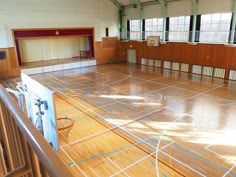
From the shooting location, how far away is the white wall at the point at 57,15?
13.9 meters

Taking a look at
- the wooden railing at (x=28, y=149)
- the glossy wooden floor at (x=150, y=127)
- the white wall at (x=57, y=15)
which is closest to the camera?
the wooden railing at (x=28, y=149)

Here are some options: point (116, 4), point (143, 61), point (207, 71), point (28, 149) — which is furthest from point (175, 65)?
point (28, 149)

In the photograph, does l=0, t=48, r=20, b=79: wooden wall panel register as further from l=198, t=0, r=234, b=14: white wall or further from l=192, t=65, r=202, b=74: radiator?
l=198, t=0, r=234, b=14: white wall

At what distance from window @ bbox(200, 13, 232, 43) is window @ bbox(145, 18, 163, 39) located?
3.69 metres

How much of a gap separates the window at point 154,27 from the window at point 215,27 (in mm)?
3691

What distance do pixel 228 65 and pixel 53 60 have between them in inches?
536

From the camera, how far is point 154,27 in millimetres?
17031

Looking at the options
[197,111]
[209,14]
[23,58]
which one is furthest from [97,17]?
[197,111]

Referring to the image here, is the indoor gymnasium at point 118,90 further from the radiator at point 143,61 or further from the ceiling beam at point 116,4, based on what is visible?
the radiator at point 143,61

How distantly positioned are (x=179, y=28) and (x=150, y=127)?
426 inches

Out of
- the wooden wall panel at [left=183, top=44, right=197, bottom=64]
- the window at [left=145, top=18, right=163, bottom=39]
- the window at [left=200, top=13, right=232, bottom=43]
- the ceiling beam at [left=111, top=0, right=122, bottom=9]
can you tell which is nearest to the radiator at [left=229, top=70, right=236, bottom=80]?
the window at [left=200, top=13, right=232, bottom=43]

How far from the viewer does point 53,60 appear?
17.5 meters

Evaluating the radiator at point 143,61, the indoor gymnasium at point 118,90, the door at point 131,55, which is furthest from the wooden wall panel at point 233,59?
the door at point 131,55

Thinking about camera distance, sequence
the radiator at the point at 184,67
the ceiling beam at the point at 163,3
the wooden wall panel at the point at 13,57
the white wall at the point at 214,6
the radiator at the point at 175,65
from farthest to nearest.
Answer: the ceiling beam at the point at 163,3 → the radiator at the point at 175,65 → the radiator at the point at 184,67 → the wooden wall panel at the point at 13,57 → the white wall at the point at 214,6
